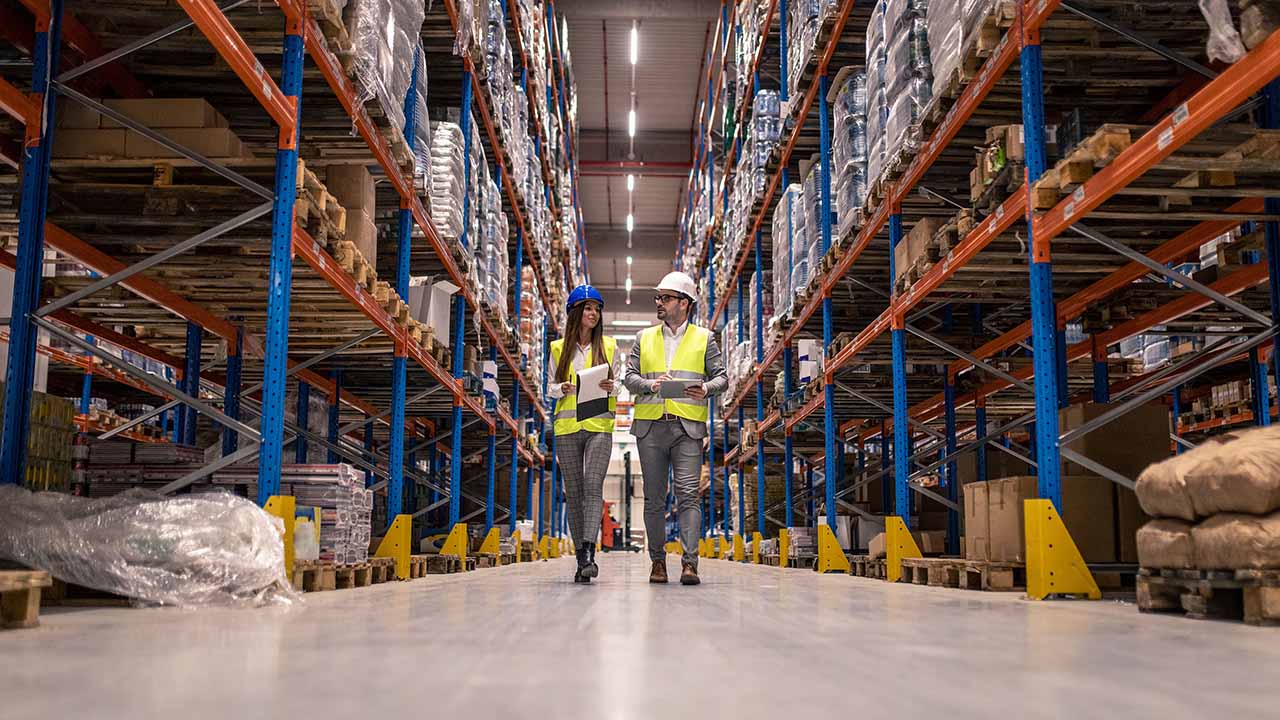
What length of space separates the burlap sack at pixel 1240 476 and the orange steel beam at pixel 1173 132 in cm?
111

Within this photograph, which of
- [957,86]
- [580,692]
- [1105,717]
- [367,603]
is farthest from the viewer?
[957,86]

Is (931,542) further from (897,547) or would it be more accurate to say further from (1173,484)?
(1173,484)

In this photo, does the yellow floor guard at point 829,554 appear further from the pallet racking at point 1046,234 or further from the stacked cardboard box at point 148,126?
the stacked cardboard box at point 148,126

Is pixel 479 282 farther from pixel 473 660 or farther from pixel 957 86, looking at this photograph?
pixel 473 660

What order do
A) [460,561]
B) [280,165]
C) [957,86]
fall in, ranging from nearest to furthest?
[280,165]
[957,86]
[460,561]

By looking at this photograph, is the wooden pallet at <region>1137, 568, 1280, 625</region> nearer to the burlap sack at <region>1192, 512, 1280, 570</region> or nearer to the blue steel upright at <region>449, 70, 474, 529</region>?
the burlap sack at <region>1192, 512, 1280, 570</region>

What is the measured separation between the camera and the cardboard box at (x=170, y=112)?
502 cm

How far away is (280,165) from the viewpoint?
490 cm

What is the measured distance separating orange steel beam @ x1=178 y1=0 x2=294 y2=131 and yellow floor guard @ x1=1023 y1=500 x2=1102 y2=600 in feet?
12.8

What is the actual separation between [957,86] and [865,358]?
3789mm

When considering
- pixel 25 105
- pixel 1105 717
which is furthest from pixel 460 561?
pixel 1105 717

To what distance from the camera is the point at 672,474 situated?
5945 mm

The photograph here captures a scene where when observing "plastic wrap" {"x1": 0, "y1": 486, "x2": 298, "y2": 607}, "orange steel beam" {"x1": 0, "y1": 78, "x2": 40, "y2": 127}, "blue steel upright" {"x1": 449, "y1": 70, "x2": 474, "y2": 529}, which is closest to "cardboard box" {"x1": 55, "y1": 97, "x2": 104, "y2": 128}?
"orange steel beam" {"x1": 0, "y1": 78, "x2": 40, "y2": 127}

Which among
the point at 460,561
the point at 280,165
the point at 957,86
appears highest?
the point at 957,86
